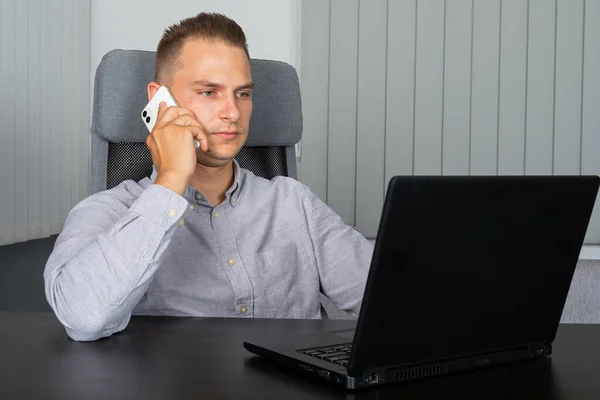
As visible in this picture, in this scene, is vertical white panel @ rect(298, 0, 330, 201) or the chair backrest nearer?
the chair backrest

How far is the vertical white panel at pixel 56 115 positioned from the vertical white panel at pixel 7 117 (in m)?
0.27

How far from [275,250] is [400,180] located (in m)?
0.93

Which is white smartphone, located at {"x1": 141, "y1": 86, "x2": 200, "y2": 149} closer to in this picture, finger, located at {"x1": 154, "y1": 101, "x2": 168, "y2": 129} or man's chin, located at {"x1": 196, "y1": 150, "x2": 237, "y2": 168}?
finger, located at {"x1": 154, "y1": 101, "x2": 168, "y2": 129}

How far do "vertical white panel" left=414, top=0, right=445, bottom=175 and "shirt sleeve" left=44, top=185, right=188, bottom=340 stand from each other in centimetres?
205

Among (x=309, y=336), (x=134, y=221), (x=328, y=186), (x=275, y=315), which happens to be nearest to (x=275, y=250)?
(x=275, y=315)

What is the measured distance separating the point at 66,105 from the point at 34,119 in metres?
0.28

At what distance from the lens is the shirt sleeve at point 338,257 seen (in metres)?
1.63

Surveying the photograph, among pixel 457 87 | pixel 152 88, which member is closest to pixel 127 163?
pixel 152 88

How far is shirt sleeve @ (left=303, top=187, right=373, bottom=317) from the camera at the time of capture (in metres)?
1.63

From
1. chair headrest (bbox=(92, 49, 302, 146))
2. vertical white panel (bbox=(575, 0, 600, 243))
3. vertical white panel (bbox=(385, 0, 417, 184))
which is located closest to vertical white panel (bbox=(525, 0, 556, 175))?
vertical white panel (bbox=(575, 0, 600, 243))

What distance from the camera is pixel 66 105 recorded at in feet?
8.86

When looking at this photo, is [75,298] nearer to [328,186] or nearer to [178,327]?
[178,327]

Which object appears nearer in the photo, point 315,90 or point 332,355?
point 332,355

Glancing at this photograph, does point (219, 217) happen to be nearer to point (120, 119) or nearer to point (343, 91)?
point (120, 119)
